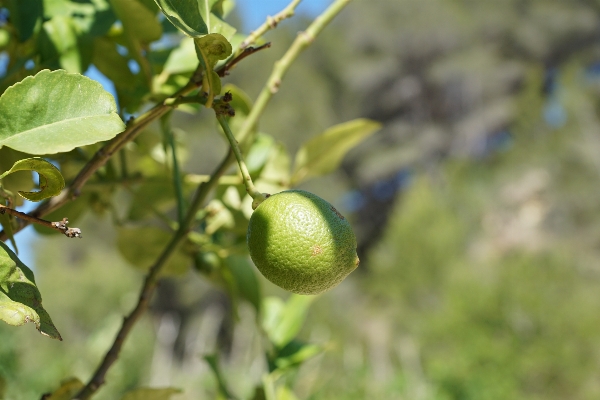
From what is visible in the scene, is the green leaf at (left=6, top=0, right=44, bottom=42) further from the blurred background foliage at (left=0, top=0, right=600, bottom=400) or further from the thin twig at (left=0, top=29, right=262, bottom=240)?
the blurred background foliage at (left=0, top=0, right=600, bottom=400)

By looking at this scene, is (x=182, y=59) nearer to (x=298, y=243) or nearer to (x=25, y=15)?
(x=25, y=15)

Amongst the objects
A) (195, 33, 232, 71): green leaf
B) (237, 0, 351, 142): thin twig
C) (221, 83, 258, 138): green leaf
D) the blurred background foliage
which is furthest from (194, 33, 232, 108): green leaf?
the blurred background foliage

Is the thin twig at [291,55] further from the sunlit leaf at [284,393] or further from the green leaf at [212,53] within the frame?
the sunlit leaf at [284,393]

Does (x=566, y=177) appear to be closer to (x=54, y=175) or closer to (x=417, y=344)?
(x=417, y=344)

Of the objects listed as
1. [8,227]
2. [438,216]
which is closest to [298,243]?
[8,227]

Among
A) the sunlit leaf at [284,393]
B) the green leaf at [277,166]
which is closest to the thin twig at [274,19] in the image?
→ the green leaf at [277,166]

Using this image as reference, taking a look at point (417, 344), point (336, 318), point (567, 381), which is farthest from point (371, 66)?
point (567, 381)

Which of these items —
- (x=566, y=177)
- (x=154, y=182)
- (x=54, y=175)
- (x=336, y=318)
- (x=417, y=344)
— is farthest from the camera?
(x=566, y=177)
